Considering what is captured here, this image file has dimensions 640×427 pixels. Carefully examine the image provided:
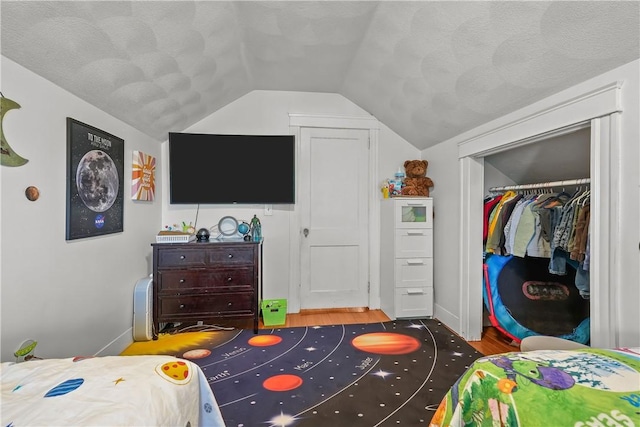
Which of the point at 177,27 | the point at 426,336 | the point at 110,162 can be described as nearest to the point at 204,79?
the point at 177,27

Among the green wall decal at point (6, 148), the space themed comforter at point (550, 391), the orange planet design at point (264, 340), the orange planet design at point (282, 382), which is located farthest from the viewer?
the orange planet design at point (264, 340)

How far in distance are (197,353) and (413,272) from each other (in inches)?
84.4

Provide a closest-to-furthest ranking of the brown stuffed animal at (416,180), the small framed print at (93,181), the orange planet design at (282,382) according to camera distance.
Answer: the small framed print at (93,181) → the orange planet design at (282,382) → the brown stuffed animal at (416,180)

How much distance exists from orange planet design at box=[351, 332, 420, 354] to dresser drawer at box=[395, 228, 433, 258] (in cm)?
79

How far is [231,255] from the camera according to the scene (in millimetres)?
2828

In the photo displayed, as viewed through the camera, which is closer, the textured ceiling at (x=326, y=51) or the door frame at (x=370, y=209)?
the textured ceiling at (x=326, y=51)

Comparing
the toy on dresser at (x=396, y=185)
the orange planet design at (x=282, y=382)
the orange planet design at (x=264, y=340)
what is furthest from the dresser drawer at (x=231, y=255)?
the toy on dresser at (x=396, y=185)

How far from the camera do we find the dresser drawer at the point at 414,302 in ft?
10.5

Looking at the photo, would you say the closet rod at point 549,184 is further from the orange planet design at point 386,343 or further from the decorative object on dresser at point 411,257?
the orange planet design at point 386,343

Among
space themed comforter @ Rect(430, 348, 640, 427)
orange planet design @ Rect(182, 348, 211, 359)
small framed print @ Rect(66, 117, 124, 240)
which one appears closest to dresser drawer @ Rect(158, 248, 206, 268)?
small framed print @ Rect(66, 117, 124, 240)

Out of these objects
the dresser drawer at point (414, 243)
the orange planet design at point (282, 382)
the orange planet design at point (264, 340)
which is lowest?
the orange planet design at point (282, 382)

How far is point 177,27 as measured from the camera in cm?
190

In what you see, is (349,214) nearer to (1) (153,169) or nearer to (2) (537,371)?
(1) (153,169)

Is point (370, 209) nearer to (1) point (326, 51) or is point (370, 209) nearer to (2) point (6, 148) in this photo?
(1) point (326, 51)
